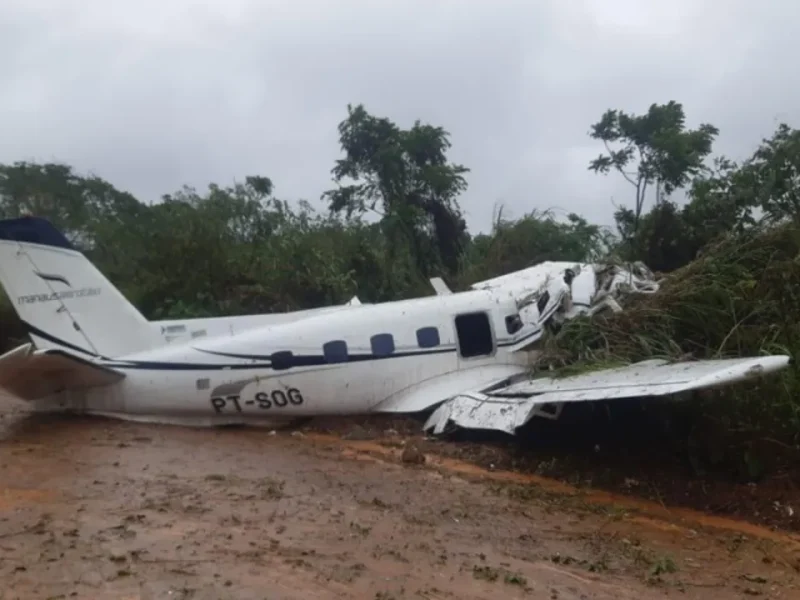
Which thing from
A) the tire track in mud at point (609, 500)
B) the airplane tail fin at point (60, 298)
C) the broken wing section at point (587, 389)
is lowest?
the tire track in mud at point (609, 500)

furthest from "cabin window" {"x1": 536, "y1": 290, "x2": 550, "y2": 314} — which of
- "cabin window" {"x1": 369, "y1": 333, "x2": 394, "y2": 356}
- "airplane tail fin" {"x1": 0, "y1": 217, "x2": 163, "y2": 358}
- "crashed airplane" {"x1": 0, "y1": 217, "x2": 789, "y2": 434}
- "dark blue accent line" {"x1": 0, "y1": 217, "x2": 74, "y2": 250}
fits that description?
"dark blue accent line" {"x1": 0, "y1": 217, "x2": 74, "y2": 250}

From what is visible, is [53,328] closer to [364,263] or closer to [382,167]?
[364,263]

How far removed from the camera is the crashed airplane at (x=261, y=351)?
12383 mm

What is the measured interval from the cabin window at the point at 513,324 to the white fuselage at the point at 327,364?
18 mm

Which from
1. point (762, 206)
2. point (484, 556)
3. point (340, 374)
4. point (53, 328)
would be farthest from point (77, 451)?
point (762, 206)

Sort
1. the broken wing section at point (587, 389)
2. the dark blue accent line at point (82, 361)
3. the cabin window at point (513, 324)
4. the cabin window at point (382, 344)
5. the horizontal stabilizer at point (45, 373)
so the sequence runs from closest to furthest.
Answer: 1. the broken wing section at point (587, 389)
2. the horizontal stabilizer at point (45, 373)
3. the dark blue accent line at point (82, 361)
4. the cabin window at point (382, 344)
5. the cabin window at point (513, 324)

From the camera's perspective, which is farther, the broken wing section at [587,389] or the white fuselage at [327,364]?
the white fuselage at [327,364]

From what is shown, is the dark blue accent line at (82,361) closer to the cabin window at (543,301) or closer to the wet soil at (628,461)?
the wet soil at (628,461)

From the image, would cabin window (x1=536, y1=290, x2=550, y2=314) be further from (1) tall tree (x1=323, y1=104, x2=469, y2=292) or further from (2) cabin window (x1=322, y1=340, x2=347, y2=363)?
(1) tall tree (x1=323, y1=104, x2=469, y2=292)

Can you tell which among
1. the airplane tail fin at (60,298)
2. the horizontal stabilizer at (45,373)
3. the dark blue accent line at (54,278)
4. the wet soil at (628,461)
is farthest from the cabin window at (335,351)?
the dark blue accent line at (54,278)

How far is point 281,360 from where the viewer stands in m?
12.6

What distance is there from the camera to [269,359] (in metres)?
12.5

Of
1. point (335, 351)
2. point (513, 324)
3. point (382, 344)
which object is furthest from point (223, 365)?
point (513, 324)

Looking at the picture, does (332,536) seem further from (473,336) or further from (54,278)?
(54,278)
